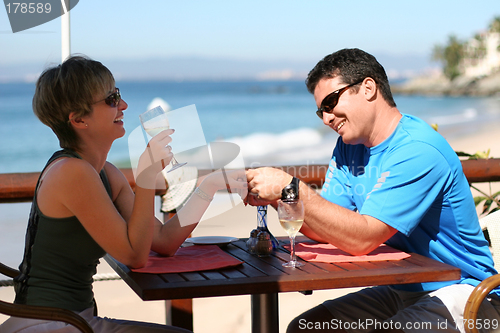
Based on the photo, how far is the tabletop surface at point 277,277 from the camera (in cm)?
159

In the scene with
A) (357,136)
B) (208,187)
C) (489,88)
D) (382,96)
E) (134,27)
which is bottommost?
(489,88)

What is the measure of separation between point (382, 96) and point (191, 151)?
97 centimetres

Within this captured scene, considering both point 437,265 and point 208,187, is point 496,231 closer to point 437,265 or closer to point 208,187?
point 437,265

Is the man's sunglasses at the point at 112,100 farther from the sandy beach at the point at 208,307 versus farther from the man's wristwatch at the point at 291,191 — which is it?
the sandy beach at the point at 208,307

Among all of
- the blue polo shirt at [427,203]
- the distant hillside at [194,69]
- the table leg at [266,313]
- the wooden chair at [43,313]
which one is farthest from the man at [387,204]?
the distant hillside at [194,69]

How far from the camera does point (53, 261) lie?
1.75 meters

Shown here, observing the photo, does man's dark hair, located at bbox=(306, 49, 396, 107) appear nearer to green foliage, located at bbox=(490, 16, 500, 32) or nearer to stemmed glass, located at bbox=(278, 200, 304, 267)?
stemmed glass, located at bbox=(278, 200, 304, 267)

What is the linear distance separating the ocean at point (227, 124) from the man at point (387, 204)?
4.94 metres

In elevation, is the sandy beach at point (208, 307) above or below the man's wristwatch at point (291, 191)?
below

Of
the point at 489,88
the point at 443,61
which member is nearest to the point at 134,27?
the point at 489,88

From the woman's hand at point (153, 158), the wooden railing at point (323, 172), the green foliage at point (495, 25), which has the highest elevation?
the green foliage at point (495, 25)

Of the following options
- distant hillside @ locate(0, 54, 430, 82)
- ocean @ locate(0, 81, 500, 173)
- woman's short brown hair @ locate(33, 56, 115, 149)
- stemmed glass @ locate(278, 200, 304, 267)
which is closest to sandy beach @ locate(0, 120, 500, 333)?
stemmed glass @ locate(278, 200, 304, 267)

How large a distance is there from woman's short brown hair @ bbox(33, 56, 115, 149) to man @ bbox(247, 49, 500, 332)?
2.33 feet

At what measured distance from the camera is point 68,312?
5.36 ft
